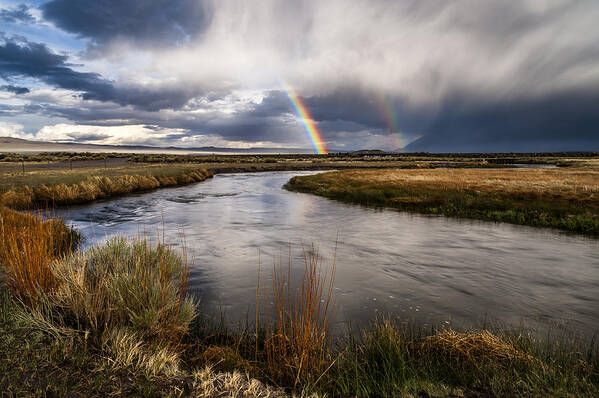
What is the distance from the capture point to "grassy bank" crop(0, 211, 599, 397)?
4.41 meters

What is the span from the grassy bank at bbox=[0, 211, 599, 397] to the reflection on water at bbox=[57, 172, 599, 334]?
8.95ft

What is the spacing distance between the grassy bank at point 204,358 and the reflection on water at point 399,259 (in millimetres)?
2729

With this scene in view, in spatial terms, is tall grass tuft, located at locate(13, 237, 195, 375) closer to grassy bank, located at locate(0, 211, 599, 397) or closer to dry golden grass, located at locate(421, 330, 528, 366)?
grassy bank, located at locate(0, 211, 599, 397)

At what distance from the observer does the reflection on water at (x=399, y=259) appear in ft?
30.8

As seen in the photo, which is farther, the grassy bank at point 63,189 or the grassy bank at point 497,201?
the grassy bank at point 63,189

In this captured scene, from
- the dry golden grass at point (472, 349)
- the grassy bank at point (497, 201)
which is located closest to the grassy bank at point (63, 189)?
the dry golden grass at point (472, 349)

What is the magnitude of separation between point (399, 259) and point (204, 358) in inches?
437

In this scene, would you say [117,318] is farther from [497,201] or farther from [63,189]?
[63,189]

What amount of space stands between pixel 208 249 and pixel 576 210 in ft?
77.2

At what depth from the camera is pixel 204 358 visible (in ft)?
18.2

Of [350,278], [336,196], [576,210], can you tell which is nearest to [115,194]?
[336,196]

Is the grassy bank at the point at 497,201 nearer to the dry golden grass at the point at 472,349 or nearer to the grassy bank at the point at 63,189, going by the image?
the dry golden grass at the point at 472,349

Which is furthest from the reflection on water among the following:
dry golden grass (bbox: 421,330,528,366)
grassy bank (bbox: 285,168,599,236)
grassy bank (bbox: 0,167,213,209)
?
dry golden grass (bbox: 421,330,528,366)

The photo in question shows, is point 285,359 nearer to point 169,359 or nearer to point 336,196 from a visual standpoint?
point 169,359
